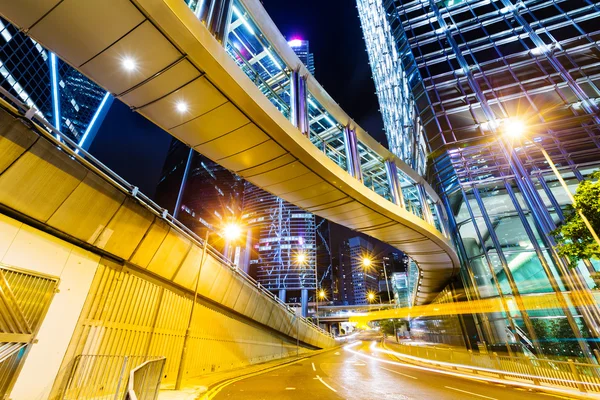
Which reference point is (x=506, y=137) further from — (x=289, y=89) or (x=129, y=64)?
(x=129, y=64)

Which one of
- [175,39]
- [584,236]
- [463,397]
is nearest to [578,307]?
[584,236]

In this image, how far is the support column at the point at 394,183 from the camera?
14383mm

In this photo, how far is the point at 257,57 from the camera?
972cm

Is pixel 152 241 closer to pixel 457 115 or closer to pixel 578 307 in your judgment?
pixel 578 307

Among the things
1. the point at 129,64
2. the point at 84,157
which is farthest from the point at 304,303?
the point at 129,64

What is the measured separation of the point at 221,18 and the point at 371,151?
10.5 metres

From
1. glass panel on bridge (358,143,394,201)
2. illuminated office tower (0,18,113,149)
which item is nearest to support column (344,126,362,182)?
glass panel on bridge (358,143,394,201)

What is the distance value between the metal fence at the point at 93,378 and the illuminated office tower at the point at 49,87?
33481 millimetres

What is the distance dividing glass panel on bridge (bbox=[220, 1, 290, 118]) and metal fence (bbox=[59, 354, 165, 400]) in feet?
32.0

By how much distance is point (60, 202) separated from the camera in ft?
22.8

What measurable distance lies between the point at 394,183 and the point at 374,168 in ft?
6.03

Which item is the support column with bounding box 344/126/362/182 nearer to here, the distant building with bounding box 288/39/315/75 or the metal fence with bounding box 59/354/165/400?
the metal fence with bounding box 59/354/165/400

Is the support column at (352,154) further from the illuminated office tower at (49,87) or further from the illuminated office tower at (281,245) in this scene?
the illuminated office tower at (281,245)

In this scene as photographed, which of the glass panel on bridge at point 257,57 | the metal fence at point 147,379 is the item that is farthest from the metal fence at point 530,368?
the glass panel on bridge at point 257,57
